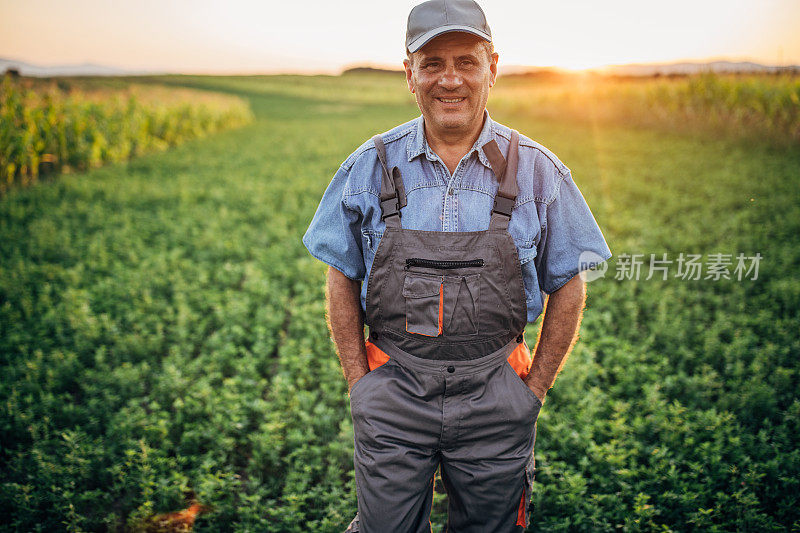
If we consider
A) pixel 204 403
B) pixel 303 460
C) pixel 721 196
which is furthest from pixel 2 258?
pixel 721 196

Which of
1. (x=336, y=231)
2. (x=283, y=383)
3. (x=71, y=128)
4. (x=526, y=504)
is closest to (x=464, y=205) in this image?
(x=336, y=231)

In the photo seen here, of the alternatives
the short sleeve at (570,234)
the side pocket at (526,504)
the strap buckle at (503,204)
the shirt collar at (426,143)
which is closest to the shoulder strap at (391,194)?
the shirt collar at (426,143)

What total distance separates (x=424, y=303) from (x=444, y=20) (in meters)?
0.99

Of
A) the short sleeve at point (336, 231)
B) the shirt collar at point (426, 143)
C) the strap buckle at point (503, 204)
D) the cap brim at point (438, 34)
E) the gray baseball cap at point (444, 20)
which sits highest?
the gray baseball cap at point (444, 20)

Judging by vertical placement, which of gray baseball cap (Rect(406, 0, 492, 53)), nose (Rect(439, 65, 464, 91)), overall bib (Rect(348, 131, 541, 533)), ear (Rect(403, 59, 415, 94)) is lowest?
overall bib (Rect(348, 131, 541, 533))

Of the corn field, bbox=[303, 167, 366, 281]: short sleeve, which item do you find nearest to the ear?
bbox=[303, 167, 366, 281]: short sleeve

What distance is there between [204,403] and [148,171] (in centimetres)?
1060

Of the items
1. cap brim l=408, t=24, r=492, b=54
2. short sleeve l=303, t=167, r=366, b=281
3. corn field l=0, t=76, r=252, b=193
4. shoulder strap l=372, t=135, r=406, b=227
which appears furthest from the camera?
corn field l=0, t=76, r=252, b=193

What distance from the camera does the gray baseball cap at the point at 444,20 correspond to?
167 centimetres

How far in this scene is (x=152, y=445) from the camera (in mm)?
3389

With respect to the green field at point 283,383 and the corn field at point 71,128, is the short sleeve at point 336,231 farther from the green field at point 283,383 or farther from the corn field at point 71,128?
the corn field at point 71,128

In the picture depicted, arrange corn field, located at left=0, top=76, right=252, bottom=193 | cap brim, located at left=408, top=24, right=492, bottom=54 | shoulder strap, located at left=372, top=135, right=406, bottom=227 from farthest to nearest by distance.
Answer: corn field, located at left=0, top=76, right=252, bottom=193 < shoulder strap, located at left=372, top=135, right=406, bottom=227 < cap brim, located at left=408, top=24, right=492, bottom=54

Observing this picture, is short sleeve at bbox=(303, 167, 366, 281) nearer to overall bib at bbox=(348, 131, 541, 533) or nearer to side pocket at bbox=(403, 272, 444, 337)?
overall bib at bbox=(348, 131, 541, 533)

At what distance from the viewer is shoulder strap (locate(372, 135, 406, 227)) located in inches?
70.0
